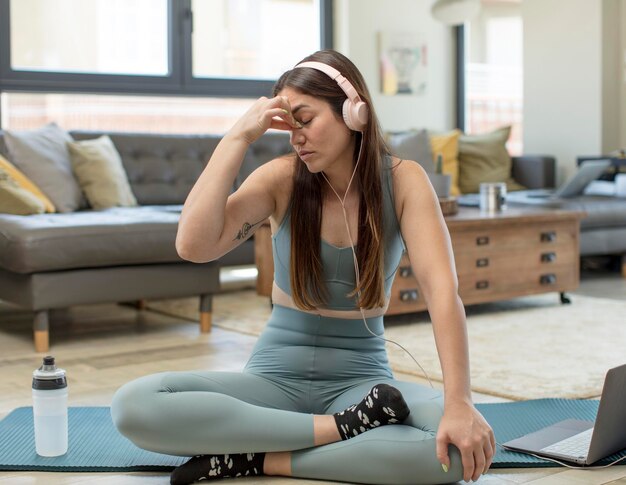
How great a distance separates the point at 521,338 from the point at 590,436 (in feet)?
5.05

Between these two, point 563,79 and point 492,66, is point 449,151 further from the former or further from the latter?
point 492,66

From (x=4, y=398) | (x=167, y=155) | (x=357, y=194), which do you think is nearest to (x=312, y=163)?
(x=357, y=194)

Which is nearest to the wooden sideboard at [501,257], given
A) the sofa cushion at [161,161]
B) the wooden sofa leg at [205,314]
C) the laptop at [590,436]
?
the wooden sofa leg at [205,314]

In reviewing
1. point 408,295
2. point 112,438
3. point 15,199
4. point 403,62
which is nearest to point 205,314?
point 408,295

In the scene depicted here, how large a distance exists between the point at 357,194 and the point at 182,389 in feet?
1.90

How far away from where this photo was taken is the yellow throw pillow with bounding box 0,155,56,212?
4355 mm

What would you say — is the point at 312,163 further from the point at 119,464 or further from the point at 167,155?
the point at 167,155

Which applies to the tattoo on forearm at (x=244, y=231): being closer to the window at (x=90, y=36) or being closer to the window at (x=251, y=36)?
the window at (x=90, y=36)

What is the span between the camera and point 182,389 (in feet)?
6.70

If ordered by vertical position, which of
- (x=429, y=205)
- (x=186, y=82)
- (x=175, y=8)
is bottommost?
(x=429, y=205)

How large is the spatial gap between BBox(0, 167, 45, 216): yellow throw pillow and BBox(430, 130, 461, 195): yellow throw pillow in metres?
2.86

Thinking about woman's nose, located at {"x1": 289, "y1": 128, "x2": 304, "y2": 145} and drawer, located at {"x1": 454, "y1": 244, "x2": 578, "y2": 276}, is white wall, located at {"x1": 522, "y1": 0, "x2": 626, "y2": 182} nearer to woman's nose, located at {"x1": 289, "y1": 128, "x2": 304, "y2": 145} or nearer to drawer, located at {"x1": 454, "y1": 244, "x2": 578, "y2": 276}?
drawer, located at {"x1": 454, "y1": 244, "x2": 578, "y2": 276}

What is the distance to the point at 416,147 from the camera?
6.11 meters

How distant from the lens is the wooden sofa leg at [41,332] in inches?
146
